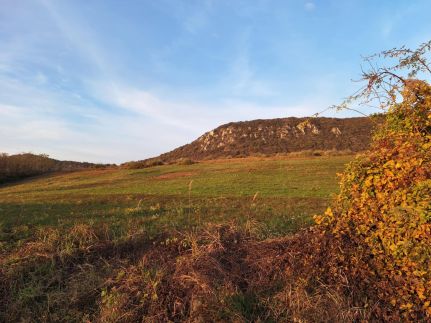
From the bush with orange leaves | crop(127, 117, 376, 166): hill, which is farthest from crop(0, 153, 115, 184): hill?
the bush with orange leaves

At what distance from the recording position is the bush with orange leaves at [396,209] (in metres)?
4.42

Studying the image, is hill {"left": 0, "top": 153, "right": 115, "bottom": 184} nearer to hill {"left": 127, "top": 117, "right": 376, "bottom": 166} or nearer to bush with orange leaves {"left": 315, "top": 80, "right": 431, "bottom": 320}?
hill {"left": 127, "top": 117, "right": 376, "bottom": 166}

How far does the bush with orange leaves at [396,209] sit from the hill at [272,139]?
78991 millimetres

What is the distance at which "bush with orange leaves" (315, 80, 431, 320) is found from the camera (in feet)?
14.5

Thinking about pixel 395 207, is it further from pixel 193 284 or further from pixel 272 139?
pixel 272 139

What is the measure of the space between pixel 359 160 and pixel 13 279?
20.5ft

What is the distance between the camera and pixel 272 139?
110 meters

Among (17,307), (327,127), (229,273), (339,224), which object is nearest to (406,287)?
(339,224)

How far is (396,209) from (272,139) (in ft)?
351

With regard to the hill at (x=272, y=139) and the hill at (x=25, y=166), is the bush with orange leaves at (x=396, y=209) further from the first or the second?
the hill at (x=272, y=139)

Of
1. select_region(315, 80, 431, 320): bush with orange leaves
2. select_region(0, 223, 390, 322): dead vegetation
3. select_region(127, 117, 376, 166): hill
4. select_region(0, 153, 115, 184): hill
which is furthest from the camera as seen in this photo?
select_region(127, 117, 376, 166): hill

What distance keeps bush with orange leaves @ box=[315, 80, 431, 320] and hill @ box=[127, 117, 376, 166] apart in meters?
79.0

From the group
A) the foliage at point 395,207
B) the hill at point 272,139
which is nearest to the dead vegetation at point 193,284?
the foliage at point 395,207

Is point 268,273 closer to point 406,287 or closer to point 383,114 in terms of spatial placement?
point 406,287
